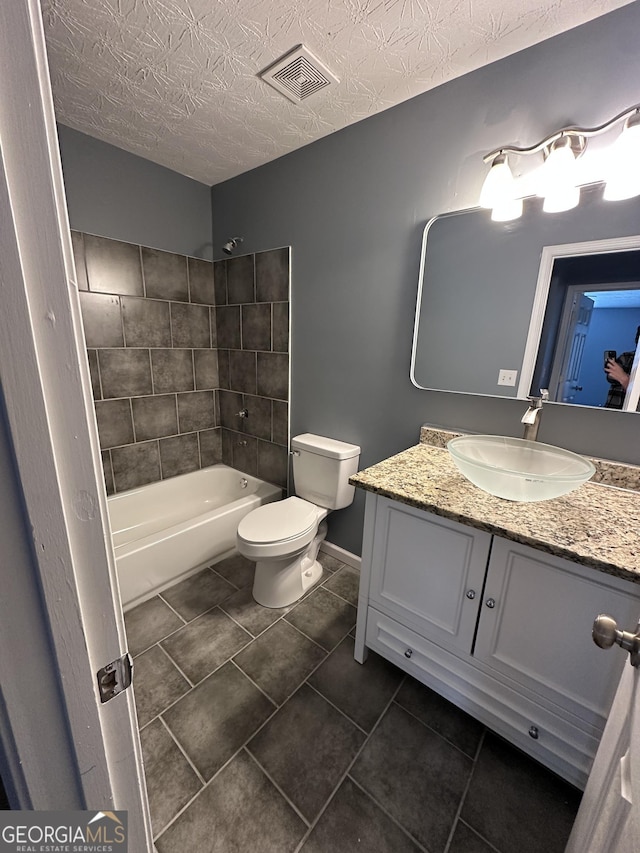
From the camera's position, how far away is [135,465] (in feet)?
7.75

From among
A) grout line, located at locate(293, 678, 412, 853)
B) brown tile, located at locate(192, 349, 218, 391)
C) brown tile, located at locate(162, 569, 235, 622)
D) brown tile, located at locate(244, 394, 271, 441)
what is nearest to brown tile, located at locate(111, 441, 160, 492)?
brown tile, located at locate(192, 349, 218, 391)

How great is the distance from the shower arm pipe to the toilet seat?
69.5 inches

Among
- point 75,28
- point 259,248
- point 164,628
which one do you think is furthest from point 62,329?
point 259,248

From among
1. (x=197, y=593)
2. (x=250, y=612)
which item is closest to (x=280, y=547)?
(x=250, y=612)

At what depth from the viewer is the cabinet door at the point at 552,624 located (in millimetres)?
879

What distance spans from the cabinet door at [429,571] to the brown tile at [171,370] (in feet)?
5.98

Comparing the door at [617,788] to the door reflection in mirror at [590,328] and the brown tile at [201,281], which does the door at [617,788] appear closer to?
the door reflection in mirror at [590,328]

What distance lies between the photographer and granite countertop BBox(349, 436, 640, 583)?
0.86m

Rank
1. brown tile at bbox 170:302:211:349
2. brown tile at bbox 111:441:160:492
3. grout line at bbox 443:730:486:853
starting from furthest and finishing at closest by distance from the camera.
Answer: brown tile at bbox 170:302:211:349 < brown tile at bbox 111:441:160:492 < grout line at bbox 443:730:486:853

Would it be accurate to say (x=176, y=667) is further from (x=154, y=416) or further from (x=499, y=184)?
(x=499, y=184)

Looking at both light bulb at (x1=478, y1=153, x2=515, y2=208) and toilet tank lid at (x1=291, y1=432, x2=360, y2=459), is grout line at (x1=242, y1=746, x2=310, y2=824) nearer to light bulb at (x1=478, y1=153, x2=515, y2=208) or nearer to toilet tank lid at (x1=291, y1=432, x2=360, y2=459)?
toilet tank lid at (x1=291, y1=432, x2=360, y2=459)

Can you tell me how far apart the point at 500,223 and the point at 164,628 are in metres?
2.34

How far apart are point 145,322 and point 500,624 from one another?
2.43 metres

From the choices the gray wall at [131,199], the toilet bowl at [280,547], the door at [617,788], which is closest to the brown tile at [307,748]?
the toilet bowl at [280,547]
